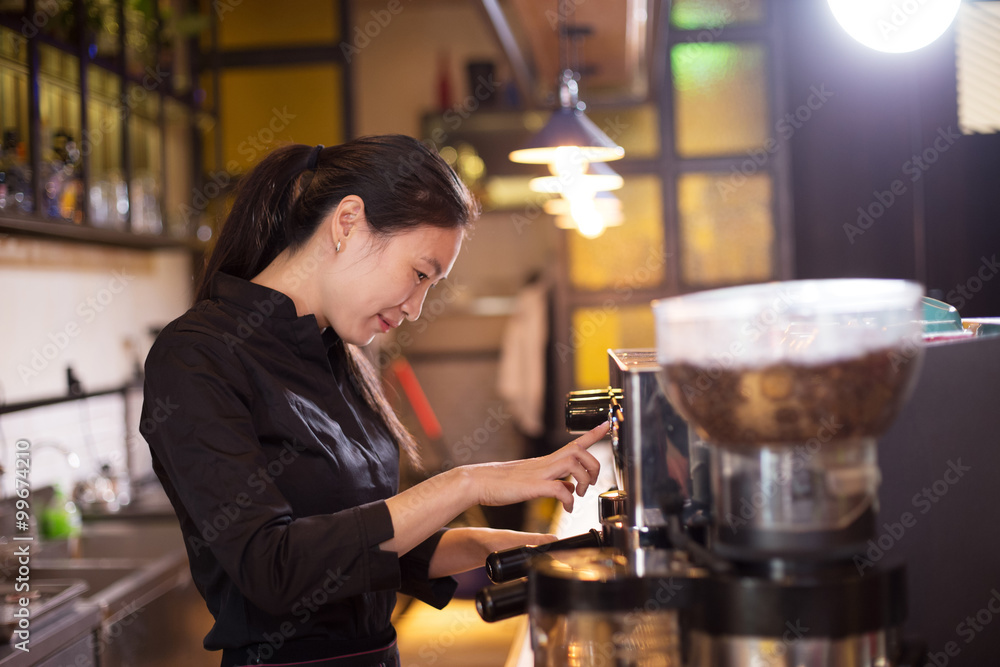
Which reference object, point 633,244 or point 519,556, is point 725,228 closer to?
point 633,244

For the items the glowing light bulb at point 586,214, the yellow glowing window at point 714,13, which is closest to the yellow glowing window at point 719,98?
the yellow glowing window at point 714,13

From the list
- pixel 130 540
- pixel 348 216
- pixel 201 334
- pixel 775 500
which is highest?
pixel 348 216

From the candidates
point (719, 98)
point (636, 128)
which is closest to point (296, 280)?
point (636, 128)

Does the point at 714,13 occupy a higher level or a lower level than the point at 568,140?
higher

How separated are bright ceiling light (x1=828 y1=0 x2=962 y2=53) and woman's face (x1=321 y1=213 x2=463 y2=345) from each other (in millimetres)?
1035

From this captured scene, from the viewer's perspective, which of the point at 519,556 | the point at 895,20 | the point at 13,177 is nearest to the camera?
the point at 519,556

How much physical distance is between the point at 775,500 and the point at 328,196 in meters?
0.81

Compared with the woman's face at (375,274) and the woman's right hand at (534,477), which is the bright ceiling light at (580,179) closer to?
the woman's face at (375,274)

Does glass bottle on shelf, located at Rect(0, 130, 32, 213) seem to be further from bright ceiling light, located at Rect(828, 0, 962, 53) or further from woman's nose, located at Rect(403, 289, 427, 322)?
bright ceiling light, located at Rect(828, 0, 962, 53)

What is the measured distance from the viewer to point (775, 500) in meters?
0.72

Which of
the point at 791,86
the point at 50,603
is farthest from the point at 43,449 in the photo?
the point at 791,86

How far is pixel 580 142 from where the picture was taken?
2221 mm

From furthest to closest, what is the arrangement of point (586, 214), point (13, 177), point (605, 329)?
point (605, 329)
point (586, 214)
point (13, 177)

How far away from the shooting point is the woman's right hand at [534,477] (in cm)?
99
